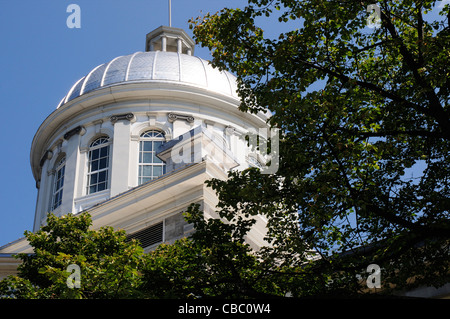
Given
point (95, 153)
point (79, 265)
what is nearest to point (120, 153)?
point (95, 153)

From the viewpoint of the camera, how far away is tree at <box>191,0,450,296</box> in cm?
1197

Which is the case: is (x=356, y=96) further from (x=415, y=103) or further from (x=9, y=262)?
(x=9, y=262)

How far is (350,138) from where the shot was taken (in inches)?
496

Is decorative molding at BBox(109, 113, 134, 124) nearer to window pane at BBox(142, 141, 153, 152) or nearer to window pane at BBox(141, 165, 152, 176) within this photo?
window pane at BBox(142, 141, 153, 152)

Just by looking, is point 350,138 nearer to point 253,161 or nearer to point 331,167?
point 331,167

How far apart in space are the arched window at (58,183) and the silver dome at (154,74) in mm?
3410

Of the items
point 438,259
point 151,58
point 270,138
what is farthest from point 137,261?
point 151,58

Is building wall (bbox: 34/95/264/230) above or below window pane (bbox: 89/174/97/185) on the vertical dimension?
above

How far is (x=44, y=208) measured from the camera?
35.6 metres

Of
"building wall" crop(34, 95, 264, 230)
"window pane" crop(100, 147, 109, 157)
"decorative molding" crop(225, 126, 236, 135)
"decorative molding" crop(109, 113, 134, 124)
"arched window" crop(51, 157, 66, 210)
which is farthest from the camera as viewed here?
"decorative molding" crop(225, 126, 236, 135)

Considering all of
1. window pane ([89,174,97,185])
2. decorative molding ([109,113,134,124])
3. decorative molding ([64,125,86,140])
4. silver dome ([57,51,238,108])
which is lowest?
window pane ([89,174,97,185])

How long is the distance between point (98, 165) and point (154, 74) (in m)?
5.72

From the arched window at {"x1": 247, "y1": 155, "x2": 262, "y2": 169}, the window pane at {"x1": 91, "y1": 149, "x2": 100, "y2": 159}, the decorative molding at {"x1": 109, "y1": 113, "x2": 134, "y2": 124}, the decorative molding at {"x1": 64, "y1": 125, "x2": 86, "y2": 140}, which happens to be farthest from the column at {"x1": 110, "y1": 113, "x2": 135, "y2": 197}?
the arched window at {"x1": 247, "y1": 155, "x2": 262, "y2": 169}

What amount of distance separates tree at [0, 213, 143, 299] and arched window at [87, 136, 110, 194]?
14.8 m
